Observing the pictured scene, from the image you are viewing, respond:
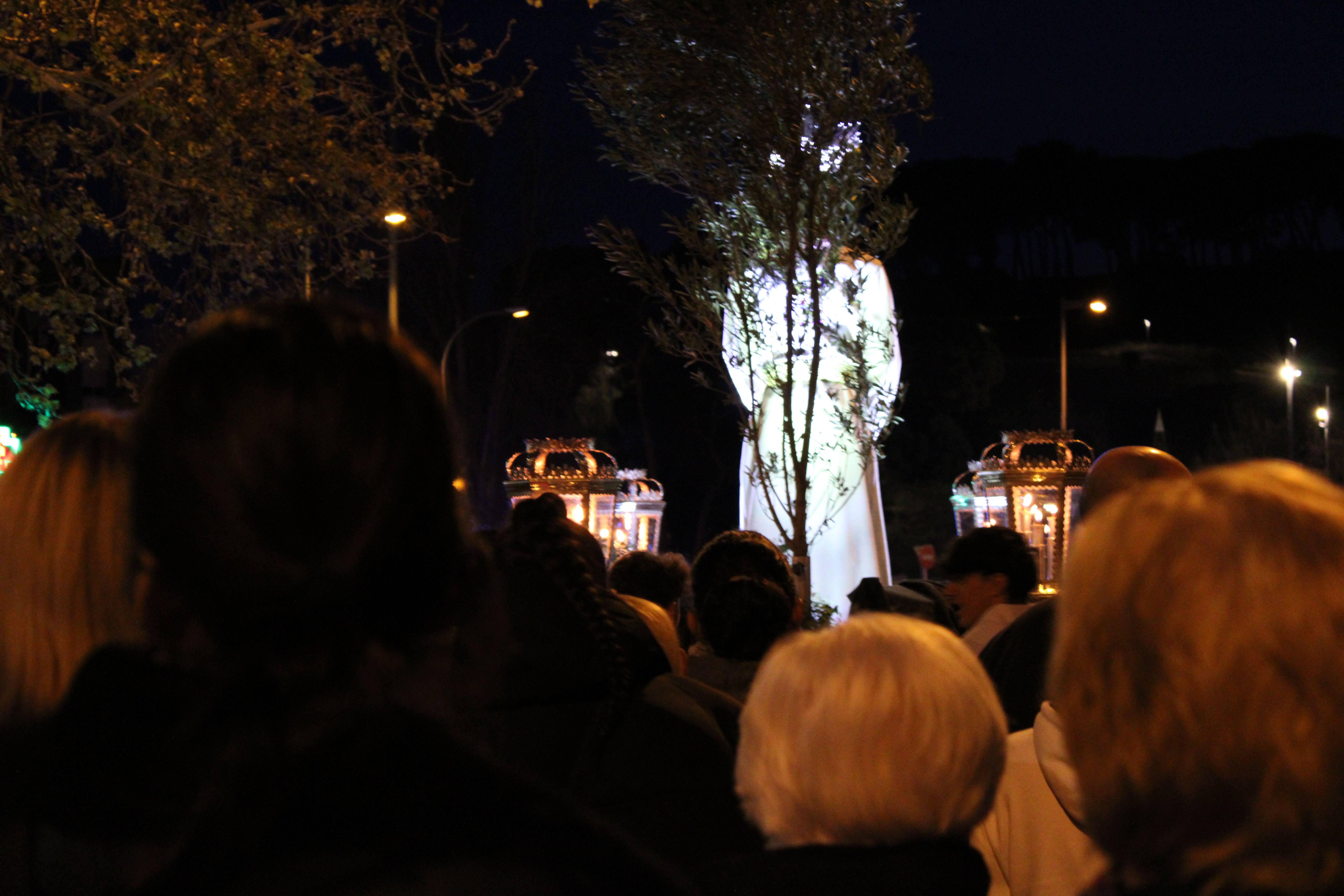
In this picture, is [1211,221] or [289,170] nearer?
[289,170]

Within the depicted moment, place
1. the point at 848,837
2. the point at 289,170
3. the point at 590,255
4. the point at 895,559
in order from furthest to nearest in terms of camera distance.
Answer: the point at 590,255
the point at 895,559
the point at 289,170
the point at 848,837

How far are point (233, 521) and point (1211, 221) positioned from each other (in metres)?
76.4

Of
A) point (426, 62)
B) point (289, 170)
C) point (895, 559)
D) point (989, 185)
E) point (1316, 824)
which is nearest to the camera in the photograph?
point (1316, 824)

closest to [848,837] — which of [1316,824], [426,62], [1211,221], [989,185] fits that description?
[1316,824]

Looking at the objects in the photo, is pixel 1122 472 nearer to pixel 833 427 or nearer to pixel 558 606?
pixel 558 606

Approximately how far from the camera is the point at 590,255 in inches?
1693

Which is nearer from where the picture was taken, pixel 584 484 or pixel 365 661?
pixel 365 661

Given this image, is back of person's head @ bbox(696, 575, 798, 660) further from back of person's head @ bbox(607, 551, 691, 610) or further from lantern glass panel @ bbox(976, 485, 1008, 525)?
lantern glass panel @ bbox(976, 485, 1008, 525)

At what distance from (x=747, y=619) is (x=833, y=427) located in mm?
7743

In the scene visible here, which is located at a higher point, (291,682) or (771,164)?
(771,164)

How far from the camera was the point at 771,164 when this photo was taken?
33.3ft

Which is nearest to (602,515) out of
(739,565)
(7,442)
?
(7,442)

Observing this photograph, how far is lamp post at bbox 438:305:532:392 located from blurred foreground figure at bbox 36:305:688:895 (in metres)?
13.5

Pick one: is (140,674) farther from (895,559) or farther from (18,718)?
(895,559)
